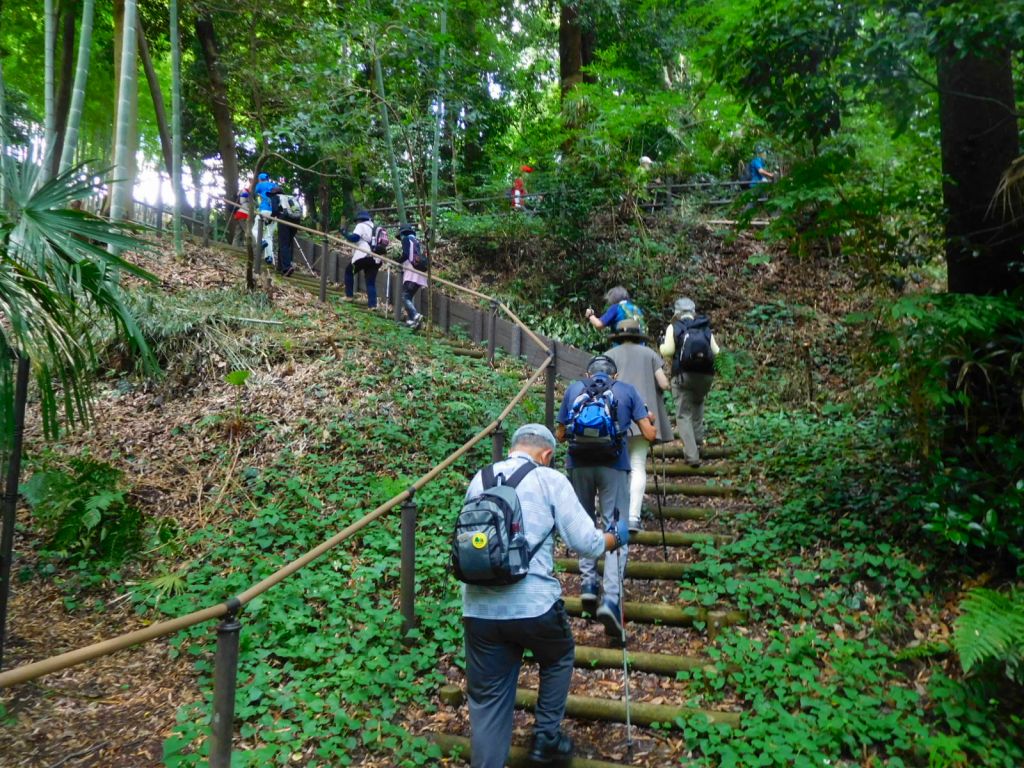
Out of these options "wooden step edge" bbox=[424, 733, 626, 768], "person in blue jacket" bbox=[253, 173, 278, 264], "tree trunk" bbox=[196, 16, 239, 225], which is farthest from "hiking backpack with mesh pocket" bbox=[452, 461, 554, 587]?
"tree trunk" bbox=[196, 16, 239, 225]

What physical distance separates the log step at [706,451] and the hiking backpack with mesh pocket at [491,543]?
5.03 meters

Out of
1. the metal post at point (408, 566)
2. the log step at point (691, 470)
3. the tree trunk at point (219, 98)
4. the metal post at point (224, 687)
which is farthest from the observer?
the tree trunk at point (219, 98)

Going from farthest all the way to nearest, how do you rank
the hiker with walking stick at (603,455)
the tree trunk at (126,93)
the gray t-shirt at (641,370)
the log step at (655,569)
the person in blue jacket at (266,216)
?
the person in blue jacket at (266,216), the tree trunk at (126,93), the gray t-shirt at (641,370), the log step at (655,569), the hiker with walking stick at (603,455)

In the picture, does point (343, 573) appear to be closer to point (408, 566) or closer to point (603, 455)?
point (408, 566)

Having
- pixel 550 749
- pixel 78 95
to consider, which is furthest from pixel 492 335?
pixel 550 749

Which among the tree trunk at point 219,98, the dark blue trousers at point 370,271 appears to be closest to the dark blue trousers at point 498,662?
the dark blue trousers at point 370,271

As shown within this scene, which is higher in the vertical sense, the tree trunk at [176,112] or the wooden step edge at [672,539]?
the tree trunk at [176,112]

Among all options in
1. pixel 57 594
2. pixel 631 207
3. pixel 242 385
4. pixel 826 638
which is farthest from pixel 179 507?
pixel 631 207

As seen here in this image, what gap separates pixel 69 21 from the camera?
13492mm

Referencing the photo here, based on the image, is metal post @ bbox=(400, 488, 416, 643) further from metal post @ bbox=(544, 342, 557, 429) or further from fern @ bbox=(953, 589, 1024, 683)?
metal post @ bbox=(544, 342, 557, 429)

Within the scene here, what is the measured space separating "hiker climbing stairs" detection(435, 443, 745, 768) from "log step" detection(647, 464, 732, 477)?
1.84 ft

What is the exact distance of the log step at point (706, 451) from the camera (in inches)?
323

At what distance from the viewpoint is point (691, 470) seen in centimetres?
788

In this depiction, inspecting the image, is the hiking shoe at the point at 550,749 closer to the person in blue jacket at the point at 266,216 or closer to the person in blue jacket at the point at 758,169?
the person in blue jacket at the point at 266,216
